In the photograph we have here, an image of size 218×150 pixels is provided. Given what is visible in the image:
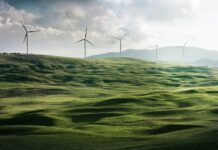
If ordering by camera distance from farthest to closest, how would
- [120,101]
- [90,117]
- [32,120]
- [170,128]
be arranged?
1. [120,101]
2. [90,117]
3. [32,120]
4. [170,128]

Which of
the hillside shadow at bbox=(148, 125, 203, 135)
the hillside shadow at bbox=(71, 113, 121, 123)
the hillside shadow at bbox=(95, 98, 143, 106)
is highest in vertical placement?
the hillside shadow at bbox=(95, 98, 143, 106)

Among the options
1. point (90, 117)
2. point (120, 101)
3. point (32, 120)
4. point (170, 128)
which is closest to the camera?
point (170, 128)

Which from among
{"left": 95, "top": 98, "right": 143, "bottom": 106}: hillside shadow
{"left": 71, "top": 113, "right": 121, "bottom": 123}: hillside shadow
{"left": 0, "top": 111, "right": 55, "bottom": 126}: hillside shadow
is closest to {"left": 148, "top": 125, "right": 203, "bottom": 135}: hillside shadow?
{"left": 71, "top": 113, "right": 121, "bottom": 123}: hillside shadow

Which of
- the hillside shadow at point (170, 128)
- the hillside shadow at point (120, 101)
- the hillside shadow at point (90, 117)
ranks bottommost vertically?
the hillside shadow at point (90, 117)

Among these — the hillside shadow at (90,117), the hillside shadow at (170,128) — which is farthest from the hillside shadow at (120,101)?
the hillside shadow at (170,128)

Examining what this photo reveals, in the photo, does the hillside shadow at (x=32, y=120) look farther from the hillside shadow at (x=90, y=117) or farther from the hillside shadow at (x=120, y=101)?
the hillside shadow at (x=120, y=101)

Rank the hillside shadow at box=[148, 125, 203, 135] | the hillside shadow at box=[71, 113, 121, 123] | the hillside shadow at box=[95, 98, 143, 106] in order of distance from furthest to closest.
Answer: the hillside shadow at box=[95, 98, 143, 106] < the hillside shadow at box=[71, 113, 121, 123] < the hillside shadow at box=[148, 125, 203, 135]

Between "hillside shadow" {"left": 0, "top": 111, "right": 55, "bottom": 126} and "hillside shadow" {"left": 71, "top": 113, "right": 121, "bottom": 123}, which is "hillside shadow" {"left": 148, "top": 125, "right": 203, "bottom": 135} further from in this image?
"hillside shadow" {"left": 0, "top": 111, "right": 55, "bottom": 126}

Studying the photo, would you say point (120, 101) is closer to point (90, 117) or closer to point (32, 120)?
point (90, 117)

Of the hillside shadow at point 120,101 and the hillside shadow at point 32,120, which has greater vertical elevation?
the hillside shadow at point 120,101

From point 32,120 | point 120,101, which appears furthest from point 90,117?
point 120,101

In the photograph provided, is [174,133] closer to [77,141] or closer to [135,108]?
[77,141]
